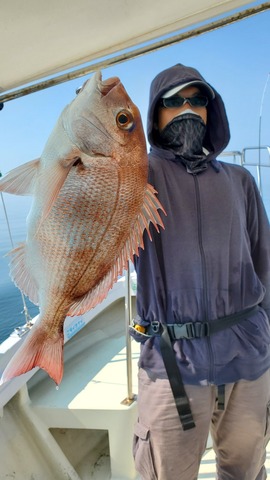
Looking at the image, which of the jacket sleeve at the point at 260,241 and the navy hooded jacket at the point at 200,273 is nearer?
the navy hooded jacket at the point at 200,273

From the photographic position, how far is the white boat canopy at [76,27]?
1.70 m

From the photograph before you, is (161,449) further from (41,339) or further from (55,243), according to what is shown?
(55,243)

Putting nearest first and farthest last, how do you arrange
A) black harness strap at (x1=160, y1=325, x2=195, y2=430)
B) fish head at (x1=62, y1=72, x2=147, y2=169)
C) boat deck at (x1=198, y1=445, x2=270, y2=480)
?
fish head at (x1=62, y1=72, x2=147, y2=169)
black harness strap at (x1=160, y1=325, x2=195, y2=430)
boat deck at (x1=198, y1=445, x2=270, y2=480)

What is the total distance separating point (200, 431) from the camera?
1518mm

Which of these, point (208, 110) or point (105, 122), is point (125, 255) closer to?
point (105, 122)

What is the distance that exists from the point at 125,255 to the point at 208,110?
1171mm

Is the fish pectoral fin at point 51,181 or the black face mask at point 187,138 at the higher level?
the black face mask at point 187,138

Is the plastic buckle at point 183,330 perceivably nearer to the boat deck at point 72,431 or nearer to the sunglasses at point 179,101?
the sunglasses at point 179,101

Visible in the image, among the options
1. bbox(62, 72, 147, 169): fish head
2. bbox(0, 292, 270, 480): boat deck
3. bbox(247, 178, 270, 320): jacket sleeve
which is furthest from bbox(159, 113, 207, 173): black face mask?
bbox(0, 292, 270, 480): boat deck

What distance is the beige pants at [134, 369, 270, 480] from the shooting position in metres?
1.49

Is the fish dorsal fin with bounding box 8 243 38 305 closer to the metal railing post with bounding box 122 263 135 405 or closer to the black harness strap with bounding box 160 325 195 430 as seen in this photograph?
the black harness strap with bounding box 160 325 195 430

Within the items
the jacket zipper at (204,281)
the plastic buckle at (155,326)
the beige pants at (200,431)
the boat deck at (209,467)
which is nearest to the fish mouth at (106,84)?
the jacket zipper at (204,281)

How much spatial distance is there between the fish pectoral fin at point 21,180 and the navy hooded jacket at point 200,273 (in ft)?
2.18

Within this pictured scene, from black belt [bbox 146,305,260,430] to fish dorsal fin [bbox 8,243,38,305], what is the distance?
0.64m
